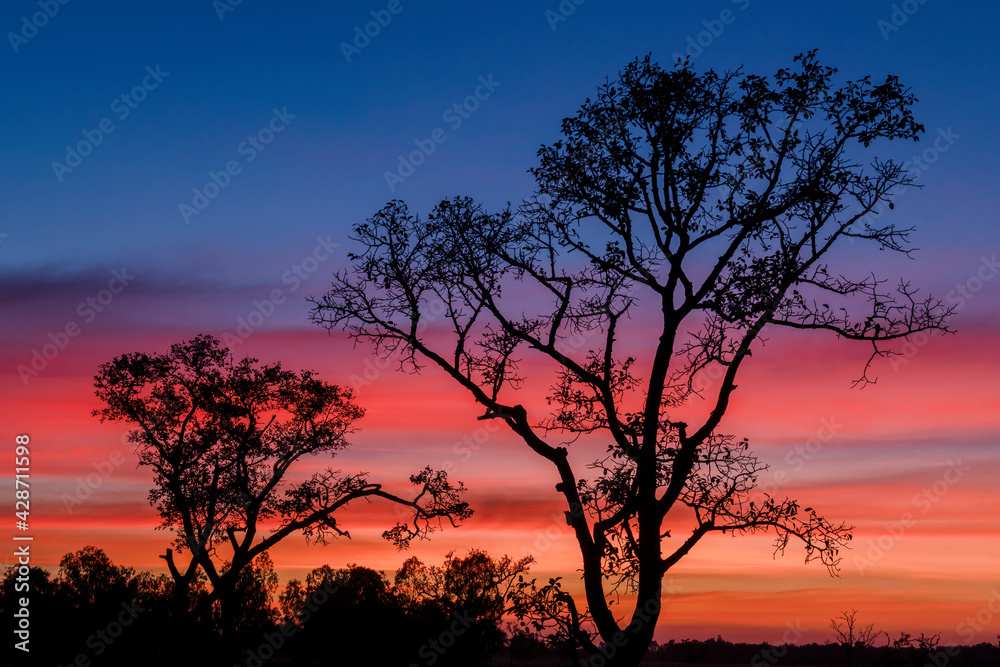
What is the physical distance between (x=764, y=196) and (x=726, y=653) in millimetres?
77156

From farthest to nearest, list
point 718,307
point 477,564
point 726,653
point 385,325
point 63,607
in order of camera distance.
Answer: point 726,653 → point 63,607 → point 477,564 → point 385,325 → point 718,307

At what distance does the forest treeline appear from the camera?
45938 mm

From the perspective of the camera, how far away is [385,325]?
18500 mm

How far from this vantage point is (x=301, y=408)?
110 feet

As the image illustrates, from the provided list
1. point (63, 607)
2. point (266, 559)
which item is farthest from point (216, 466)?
point (63, 607)

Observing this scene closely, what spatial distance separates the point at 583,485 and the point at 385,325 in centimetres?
563

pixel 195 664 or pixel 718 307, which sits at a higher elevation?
pixel 718 307

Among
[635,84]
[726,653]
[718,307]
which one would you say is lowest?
[726,653]

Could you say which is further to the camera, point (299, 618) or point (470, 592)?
point (299, 618)

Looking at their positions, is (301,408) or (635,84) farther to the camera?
(301,408)

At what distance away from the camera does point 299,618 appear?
6272 cm

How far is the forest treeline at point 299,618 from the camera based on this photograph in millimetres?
45938

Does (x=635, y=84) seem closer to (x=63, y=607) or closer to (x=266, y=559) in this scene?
(x=266, y=559)

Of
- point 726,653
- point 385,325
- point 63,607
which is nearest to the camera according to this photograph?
point 385,325
